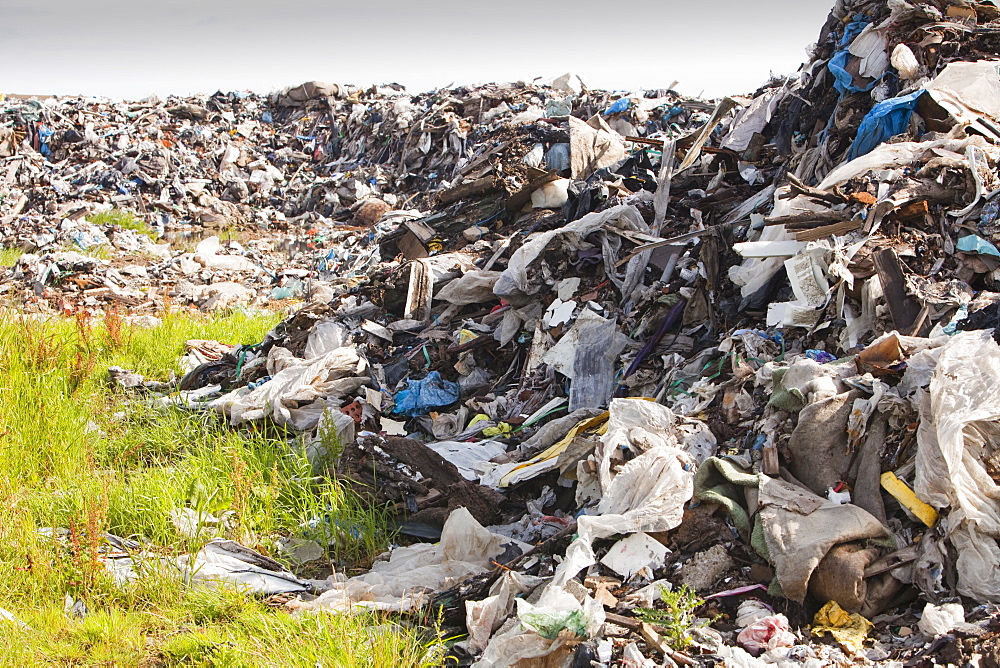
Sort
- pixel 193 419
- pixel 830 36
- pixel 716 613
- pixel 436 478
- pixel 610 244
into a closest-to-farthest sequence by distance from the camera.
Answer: pixel 716 613 → pixel 436 478 → pixel 193 419 → pixel 610 244 → pixel 830 36

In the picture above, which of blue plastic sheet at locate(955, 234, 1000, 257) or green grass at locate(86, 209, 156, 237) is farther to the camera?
green grass at locate(86, 209, 156, 237)

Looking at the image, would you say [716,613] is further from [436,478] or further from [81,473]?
[81,473]

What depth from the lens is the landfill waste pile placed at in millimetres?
2314

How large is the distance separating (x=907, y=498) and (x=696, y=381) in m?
1.34

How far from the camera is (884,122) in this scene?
4.63m

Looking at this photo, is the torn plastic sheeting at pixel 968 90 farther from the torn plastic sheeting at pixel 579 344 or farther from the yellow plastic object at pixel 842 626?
the yellow plastic object at pixel 842 626

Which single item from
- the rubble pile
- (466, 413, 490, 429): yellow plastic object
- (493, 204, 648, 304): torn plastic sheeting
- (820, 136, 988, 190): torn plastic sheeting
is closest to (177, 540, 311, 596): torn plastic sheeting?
(466, 413, 490, 429): yellow plastic object

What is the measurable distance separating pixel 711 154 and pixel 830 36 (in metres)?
1.30

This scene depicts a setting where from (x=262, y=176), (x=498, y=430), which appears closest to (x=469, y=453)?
(x=498, y=430)

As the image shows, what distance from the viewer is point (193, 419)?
4742 millimetres

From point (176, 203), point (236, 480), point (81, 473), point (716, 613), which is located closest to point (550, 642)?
point (716, 613)

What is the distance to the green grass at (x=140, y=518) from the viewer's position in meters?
2.57

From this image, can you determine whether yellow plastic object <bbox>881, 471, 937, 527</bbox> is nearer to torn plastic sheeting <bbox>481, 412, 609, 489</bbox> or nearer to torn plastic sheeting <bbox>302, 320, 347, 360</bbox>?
torn plastic sheeting <bbox>481, 412, 609, 489</bbox>

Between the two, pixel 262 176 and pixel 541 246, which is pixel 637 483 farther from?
pixel 262 176
